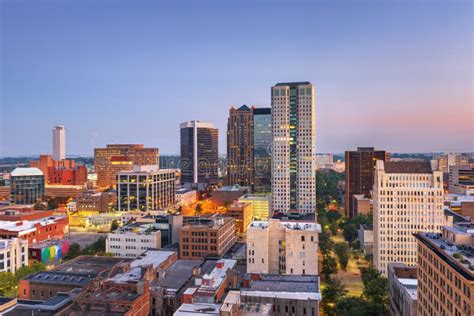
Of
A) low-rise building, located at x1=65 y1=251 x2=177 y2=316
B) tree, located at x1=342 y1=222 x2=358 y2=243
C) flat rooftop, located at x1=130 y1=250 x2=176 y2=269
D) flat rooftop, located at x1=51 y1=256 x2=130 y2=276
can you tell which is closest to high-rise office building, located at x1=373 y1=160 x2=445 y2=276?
tree, located at x1=342 y1=222 x2=358 y2=243

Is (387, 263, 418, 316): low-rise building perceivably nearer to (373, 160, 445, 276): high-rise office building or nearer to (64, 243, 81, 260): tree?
(373, 160, 445, 276): high-rise office building

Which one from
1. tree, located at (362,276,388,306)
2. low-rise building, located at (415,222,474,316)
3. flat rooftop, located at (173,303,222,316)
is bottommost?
tree, located at (362,276,388,306)

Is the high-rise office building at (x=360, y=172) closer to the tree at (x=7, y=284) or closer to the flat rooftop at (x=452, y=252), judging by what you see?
the flat rooftop at (x=452, y=252)

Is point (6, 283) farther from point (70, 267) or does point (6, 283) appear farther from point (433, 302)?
point (433, 302)

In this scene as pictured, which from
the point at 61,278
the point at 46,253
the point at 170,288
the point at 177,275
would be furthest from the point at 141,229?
the point at 170,288

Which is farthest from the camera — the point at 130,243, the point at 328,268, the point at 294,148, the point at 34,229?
the point at 294,148

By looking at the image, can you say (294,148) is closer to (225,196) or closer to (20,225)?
(225,196)

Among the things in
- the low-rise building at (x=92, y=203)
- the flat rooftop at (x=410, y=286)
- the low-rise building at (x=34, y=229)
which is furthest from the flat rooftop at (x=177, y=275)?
the low-rise building at (x=92, y=203)
